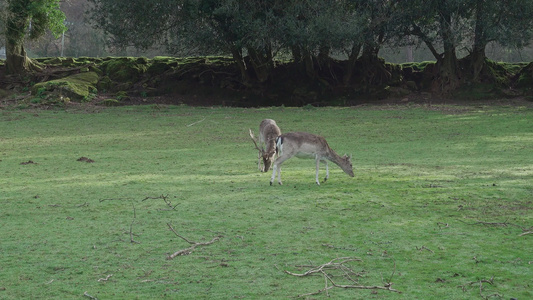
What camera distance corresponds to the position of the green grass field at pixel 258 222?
231 inches

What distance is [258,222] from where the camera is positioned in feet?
26.6

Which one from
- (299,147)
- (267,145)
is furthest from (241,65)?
(299,147)

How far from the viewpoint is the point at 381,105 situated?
2848 cm

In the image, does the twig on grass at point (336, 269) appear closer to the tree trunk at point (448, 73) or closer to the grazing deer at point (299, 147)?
the grazing deer at point (299, 147)

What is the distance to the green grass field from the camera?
19.2ft

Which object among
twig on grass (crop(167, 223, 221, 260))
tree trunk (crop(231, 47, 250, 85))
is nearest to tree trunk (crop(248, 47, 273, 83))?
tree trunk (crop(231, 47, 250, 85))

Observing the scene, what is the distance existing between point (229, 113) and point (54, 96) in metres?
7.94

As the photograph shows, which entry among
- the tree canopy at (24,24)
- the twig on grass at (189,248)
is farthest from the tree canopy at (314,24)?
the twig on grass at (189,248)

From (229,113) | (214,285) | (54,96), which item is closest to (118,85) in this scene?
(54,96)

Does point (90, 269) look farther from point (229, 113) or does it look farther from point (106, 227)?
point (229, 113)

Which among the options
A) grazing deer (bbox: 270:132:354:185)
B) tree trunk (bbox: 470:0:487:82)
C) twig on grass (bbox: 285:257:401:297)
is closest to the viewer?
twig on grass (bbox: 285:257:401:297)

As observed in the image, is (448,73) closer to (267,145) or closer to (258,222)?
(267,145)

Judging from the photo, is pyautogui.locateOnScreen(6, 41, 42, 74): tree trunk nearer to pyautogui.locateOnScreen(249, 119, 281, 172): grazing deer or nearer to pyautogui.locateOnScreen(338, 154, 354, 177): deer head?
pyautogui.locateOnScreen(249, 119, 281, 172): grazing deer

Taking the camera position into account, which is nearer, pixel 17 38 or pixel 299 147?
pixel 299 147
